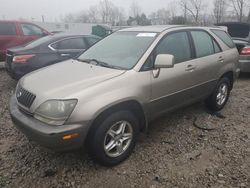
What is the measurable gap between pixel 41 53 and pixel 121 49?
3.12 m

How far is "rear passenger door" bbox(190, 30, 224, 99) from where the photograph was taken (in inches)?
152

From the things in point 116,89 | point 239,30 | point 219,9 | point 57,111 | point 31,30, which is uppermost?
point 219,9

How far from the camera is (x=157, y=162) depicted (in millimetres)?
3057

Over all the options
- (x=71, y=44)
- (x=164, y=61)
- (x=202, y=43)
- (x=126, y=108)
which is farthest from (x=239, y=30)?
(x=126, y=108)

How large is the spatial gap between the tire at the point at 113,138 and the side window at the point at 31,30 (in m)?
7.15

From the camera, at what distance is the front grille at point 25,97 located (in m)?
2.71

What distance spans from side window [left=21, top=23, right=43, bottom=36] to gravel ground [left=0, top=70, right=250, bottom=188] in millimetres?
5491

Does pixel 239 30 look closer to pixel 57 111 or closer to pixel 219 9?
pixel 57 111

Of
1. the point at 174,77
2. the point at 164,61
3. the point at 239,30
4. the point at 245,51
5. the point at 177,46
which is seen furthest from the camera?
the point at 239,30

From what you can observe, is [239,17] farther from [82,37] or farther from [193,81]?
[193,81]

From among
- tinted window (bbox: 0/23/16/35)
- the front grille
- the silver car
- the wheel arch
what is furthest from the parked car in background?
tinted window (bbox: 0/23/16/35)

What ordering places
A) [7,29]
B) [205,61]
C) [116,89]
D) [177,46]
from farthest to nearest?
[7,29] → [205,61] → [177,46] → [116,89]

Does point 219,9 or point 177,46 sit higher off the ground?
point 219,9

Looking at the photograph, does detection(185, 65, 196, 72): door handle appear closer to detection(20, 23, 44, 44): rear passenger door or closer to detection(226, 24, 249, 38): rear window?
detection(226, 24, 249, 38): rear window
